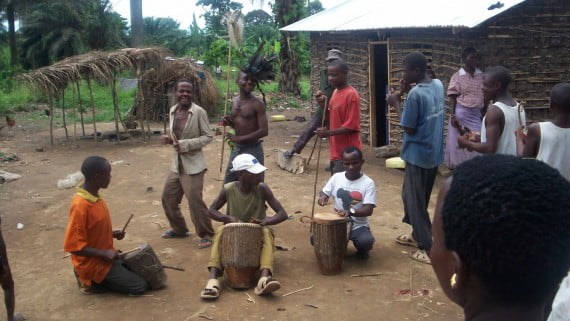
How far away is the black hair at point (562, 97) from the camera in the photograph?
355cm

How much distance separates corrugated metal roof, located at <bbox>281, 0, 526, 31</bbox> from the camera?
8070mm

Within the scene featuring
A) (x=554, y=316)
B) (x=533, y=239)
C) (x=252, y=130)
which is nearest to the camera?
(x=533, y=239)

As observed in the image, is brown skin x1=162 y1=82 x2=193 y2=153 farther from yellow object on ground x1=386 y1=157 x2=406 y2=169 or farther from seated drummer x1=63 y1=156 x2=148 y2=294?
yellow object on ground x1=386 y1=157 x2=406 y2=169

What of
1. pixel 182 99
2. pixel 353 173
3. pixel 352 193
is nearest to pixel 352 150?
pixel 353 173

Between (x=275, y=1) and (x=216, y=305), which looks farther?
(x=275, y=1)

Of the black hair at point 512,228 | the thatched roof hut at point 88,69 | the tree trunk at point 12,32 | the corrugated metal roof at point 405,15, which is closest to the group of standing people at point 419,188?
the black hair at point 512,228

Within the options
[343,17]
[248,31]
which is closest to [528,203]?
[343,17]

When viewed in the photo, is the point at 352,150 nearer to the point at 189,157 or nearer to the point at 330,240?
the point at 330,240

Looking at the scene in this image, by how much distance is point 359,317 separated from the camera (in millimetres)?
4312

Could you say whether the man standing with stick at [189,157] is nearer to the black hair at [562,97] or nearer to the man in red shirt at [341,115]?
the man in red shirt at [341,115]

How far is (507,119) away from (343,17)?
8238 mm

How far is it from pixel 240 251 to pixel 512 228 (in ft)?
12.0

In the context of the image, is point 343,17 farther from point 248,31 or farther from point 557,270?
point 248,31

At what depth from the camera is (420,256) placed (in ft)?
17.6
